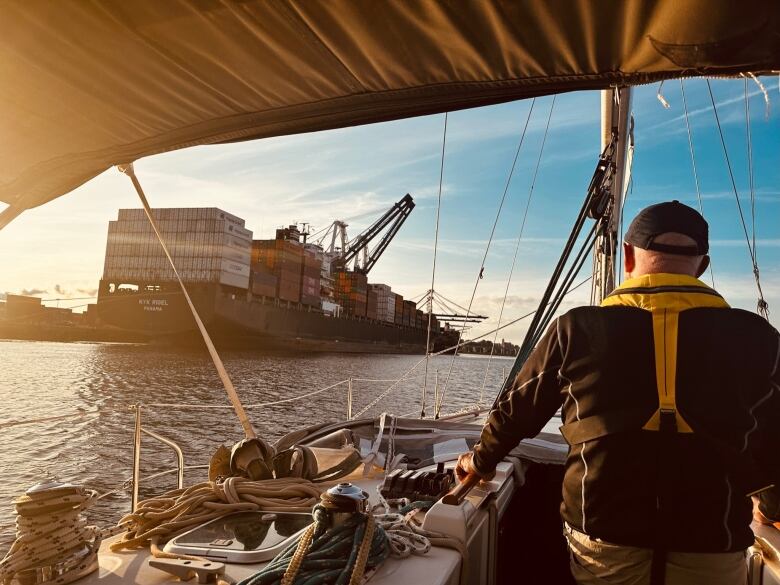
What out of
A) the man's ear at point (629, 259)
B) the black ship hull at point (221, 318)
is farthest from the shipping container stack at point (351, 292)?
the man's ear at point (629, 259)

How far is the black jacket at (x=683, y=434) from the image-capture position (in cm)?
115

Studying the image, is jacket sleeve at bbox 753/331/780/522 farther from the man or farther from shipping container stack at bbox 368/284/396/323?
shipping container stack at bbox 368/284/396/323

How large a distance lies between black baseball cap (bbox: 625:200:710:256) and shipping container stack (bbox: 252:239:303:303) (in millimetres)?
39911

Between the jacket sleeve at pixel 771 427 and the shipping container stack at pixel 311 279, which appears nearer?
the jacket sleeve at pixel 771 427

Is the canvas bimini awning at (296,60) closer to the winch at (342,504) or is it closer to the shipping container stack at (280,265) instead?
the winch at (342,504)

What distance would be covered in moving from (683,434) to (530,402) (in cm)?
35

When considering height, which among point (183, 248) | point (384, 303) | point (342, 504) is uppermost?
point (183, 248)

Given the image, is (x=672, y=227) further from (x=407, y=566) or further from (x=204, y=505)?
(x=204, y=505)

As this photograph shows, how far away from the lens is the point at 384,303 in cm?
5716

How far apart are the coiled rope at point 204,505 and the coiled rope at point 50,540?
0.74ft

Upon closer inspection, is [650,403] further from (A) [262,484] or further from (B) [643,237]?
(A) [262,484]

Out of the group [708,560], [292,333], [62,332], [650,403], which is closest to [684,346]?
[650,403]

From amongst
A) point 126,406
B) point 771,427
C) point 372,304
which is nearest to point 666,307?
point 771,427

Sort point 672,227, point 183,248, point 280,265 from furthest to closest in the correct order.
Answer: point 280,265, point 183,248, point 672,227
